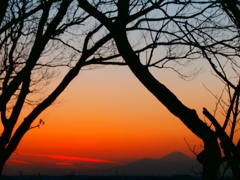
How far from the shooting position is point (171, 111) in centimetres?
313

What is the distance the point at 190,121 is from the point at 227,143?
399 mm

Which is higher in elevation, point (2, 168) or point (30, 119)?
point (30, 119)

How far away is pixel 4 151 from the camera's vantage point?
8.47 m

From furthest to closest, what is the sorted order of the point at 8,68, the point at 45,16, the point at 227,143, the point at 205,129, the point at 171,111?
the point at 8,68, the point at 45,16, the point at 171,111, the point at 205,129, the point at 227,143

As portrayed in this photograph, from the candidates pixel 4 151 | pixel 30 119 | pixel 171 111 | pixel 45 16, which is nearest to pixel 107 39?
pixel 45 16

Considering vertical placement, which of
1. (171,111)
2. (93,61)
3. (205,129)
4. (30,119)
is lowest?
(205,129)

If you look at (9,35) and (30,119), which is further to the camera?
(9,35)

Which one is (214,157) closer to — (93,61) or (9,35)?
(93,61)

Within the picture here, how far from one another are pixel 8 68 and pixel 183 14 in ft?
14.6

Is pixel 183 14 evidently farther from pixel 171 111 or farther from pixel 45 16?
pixel 171 111

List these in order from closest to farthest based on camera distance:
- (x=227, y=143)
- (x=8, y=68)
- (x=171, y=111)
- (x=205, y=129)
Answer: (x=227, y=143)
(x=205, y=129)
(x=171, y=111)
(x=8, y=68)

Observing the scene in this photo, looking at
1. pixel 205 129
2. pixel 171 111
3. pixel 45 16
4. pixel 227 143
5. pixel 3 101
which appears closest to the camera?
pixel 227 143

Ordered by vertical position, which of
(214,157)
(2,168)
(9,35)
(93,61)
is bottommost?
(214,157)

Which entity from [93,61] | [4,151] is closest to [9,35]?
[93,61]
